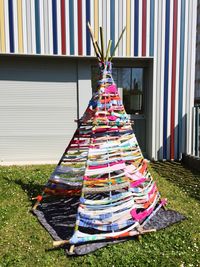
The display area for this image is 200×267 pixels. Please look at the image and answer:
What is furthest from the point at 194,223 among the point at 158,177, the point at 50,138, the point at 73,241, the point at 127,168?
the point at 50,138

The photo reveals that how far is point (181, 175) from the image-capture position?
6.96 metres

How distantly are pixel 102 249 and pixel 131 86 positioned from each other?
625 centimetres

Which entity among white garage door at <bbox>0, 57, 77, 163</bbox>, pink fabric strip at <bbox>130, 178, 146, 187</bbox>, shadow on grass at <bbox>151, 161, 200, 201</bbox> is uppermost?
white garage door at <bbox>0, 57, 77, 163</bbox>

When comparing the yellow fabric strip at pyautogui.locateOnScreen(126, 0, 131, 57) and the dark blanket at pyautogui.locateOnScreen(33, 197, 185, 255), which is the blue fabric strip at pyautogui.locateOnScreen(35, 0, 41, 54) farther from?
the dark blanket at pyautogui.locateOnScreen(33, 197, 185, 255)

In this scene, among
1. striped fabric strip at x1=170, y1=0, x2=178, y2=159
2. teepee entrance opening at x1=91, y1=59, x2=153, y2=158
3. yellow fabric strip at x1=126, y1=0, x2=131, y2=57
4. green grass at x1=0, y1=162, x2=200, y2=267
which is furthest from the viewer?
teepee entrance opening at x1=91, y1=59, x2=153, y2=158

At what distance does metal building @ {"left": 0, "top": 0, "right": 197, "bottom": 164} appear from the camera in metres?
7.75

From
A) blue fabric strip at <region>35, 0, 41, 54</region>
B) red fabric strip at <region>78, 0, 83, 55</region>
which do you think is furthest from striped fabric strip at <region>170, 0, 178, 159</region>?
blue fabric strip at <region>35, 0, 41, 54</region>

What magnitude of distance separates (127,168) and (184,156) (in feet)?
14.8

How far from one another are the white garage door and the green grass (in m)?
3.06

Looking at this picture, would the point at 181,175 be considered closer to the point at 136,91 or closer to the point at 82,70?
the point at 136,91

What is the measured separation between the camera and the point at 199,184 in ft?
20.2

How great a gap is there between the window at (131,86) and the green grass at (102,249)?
3.89 metres

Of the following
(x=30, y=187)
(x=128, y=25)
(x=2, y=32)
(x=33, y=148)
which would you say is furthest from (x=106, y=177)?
(x=2, y=32)

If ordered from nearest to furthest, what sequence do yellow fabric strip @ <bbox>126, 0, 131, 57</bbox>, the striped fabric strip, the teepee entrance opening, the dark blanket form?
the dark blanket < yellow fabric strip @ <bbox>126, 0, 131, 57</bbox> < the striped fabric strip < the teepee entrance opening
